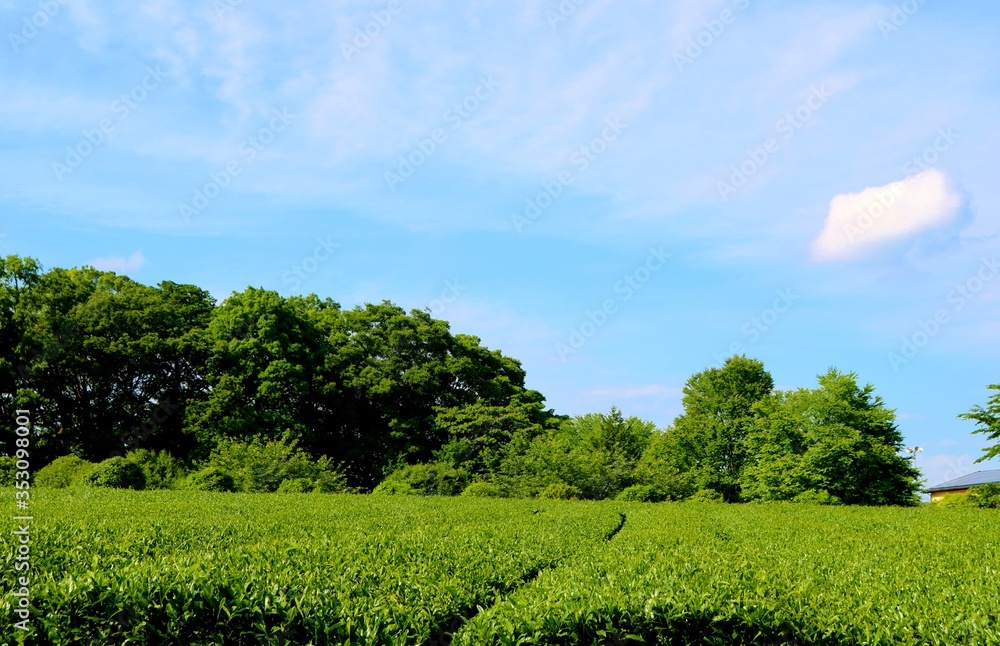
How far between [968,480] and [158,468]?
214 feet

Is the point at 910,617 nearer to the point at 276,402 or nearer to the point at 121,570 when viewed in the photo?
the point at 121,570

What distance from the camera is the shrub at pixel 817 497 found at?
4006 centimetres

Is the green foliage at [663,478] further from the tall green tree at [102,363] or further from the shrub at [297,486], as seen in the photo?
the tall green tree at [102,363]

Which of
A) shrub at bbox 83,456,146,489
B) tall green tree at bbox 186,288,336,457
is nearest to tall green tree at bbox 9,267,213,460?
tall green tree at bbox 186,288,336,457

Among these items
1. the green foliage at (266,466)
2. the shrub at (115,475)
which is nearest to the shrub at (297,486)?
the green foliage at (266,466)

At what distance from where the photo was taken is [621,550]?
12695mm

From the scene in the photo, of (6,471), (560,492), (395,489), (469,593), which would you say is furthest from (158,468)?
(469,593)

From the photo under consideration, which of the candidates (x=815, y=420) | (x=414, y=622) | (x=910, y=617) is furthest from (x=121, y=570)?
(x=815, y=420)

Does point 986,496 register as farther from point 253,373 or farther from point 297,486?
point 253,373

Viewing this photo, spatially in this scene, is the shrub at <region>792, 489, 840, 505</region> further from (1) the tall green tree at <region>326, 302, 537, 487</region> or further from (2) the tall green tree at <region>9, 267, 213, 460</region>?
(2) the tall green tree at <region>9, 267, 213, 460</region>

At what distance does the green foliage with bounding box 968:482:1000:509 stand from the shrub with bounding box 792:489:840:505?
6.30 m

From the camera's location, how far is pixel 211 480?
33906mm

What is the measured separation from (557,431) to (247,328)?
2091 centimetres

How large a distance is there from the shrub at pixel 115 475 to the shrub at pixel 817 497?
33.7 metres
